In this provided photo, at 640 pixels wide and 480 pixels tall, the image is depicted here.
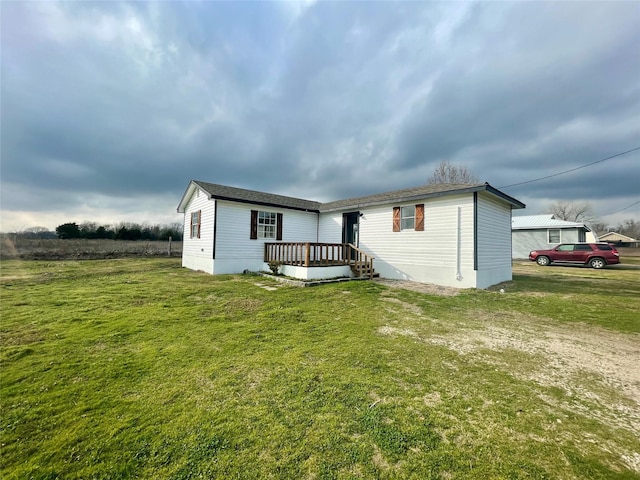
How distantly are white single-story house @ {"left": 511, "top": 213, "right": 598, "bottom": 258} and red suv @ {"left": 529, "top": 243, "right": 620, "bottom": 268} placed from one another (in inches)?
196

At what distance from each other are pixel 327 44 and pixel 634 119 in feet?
54.4

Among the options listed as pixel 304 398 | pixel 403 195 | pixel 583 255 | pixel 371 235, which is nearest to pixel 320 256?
pixel 371 235

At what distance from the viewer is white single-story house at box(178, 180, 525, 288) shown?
9.32 metres

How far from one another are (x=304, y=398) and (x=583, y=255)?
76.0ft

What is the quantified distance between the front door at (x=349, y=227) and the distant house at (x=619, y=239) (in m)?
63.3

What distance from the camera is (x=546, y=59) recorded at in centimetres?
1086

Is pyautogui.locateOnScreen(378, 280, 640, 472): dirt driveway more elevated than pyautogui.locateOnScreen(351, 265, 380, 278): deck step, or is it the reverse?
pyautogui.locateOnScreen(351, 265, 380, 278): deck step

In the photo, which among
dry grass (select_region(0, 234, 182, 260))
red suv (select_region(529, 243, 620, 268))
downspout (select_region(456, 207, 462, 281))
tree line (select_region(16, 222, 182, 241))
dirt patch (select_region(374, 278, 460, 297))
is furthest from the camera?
tree line (select_region(16, 222, 182, 241))

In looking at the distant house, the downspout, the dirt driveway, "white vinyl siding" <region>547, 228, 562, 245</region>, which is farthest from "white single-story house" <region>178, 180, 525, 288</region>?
the distant house

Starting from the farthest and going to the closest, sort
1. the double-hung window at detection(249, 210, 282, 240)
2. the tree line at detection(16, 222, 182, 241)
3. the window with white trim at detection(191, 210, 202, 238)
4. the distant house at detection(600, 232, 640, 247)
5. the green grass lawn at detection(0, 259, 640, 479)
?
the distant house at detection(600, 232, 640, 247) < the tree line at detection(16, 222, 182, 241) < the window with white trim at detection(191, 210, 202, 238) < the double-hung window at detection(249, 210, 282, 240) < the green grass lawn at detection(0, 259, 640, 479)

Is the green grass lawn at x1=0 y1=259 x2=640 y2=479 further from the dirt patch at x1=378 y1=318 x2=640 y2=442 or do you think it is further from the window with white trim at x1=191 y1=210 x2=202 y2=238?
the window with white trim at x1=191 y1=210 x2=202 y2=238

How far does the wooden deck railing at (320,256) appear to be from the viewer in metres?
10.3

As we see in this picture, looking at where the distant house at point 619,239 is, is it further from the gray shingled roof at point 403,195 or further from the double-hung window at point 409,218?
the double-hung window at point 409,218

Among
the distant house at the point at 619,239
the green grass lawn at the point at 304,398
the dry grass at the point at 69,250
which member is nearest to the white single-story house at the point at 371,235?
the green grass lawn at the point at 304,398
